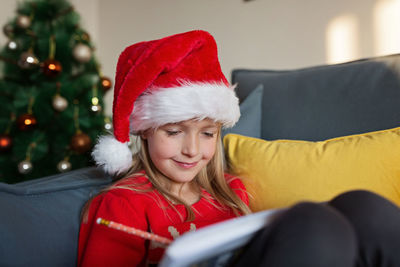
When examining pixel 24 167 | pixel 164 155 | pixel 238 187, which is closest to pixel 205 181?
pixel 238 187

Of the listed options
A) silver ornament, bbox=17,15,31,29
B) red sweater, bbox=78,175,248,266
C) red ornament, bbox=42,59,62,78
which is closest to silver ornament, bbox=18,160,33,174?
red ornament, bbox=42,59,62,78

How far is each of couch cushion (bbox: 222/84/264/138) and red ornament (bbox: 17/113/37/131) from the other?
116cm

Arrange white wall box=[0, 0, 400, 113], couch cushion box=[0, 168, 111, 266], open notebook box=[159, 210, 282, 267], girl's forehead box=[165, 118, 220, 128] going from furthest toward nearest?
1. white wall box=[0, 0, 400, 113]
2. girl's forehead box=[165, 118, 220, 128]
3. couch cushion box=[0, 168, 111, 266]
4. open notebook box=[159, 210, 282, 267]

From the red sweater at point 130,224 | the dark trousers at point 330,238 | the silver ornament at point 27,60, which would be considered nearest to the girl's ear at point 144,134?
the red sweater at point 130,224

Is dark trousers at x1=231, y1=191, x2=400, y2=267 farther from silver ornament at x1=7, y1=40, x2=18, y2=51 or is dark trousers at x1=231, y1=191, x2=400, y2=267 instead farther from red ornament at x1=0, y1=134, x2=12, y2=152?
silver ornament at x1=7, y1=40, x2=18, y2=51

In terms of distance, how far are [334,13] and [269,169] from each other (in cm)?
101

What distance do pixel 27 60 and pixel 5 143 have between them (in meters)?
0.44

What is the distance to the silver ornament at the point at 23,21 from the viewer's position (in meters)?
1.86

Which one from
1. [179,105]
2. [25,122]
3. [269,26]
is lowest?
[25,122]

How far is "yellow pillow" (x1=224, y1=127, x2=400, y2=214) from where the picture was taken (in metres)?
0.80

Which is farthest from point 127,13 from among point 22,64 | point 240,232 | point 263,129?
point 240,232

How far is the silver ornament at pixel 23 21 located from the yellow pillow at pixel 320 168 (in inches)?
59.0

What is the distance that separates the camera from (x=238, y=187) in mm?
1037

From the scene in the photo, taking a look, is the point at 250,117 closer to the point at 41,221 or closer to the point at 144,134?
the point at 144,134
